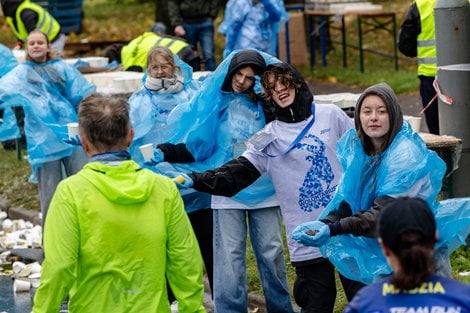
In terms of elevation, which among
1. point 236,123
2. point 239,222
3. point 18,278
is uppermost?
point 236,123

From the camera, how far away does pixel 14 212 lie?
1195 centimetres

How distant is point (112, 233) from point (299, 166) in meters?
1.91

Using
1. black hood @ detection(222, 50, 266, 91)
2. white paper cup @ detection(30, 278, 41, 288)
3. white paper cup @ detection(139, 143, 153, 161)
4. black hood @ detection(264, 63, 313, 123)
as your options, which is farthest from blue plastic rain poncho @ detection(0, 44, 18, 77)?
black hood @ detection(264, 63, 313, 123)

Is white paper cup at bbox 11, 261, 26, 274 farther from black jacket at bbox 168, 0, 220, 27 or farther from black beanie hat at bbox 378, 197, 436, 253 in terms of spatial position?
black jacket at bbox 168, 0, 220, 27

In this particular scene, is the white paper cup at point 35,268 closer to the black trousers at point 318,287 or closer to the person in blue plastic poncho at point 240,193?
the person in blue plastic poncho at point 240,193

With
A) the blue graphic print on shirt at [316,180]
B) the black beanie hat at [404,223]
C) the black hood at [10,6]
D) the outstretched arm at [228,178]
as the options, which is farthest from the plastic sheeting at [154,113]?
the black hood at [10,6]

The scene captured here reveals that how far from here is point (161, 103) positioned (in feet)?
26.7

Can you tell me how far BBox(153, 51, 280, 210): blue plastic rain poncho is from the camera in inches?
285

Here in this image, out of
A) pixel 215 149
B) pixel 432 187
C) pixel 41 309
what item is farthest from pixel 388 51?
pixel 41 309

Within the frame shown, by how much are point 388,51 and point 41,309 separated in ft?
51.3

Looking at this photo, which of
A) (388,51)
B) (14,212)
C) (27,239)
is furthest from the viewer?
(388,51)

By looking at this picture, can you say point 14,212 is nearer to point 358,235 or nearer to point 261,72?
point 261,72

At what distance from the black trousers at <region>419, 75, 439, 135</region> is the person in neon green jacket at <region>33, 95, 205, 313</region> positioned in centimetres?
558

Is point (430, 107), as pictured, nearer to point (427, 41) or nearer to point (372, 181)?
point (427, 41)
